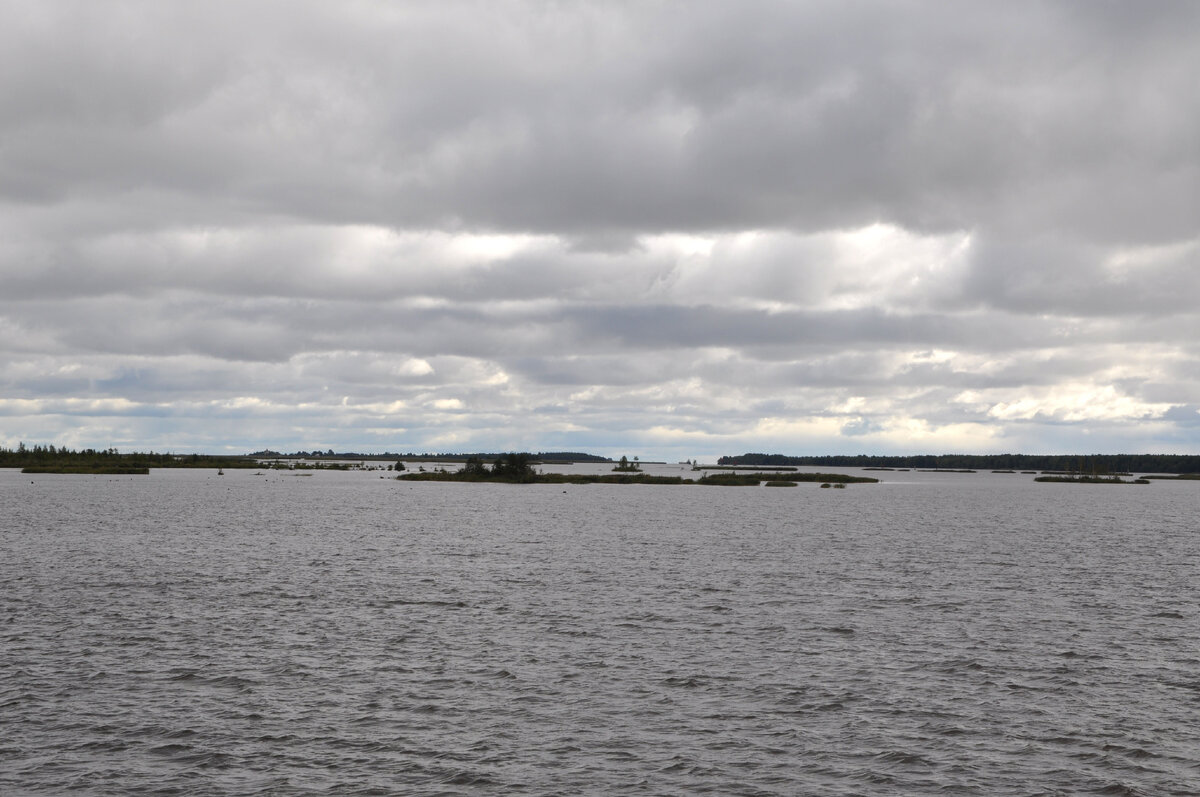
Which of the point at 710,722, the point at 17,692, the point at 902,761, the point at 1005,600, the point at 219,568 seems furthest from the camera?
the point at 219,568

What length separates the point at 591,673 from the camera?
117 feet

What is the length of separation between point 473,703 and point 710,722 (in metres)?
7.61

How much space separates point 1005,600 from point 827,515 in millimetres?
84385

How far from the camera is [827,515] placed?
458ft

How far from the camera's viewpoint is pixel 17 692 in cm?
3186

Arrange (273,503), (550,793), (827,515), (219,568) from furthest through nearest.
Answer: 1. (273,503)
2. (827,515)
3. (219,568)
4. (550,793)

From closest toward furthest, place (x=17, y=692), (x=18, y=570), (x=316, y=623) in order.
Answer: (x=17, y=692) < (x=316, y=623) < (x=18, y=570)

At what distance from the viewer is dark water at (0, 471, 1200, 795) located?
2538 centimetres

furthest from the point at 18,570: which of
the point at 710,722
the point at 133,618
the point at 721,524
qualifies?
the point at 721,524

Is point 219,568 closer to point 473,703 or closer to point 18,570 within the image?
point 18,570

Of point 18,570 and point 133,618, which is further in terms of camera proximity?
point 18,570

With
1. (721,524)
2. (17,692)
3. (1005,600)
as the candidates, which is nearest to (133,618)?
(17,692)

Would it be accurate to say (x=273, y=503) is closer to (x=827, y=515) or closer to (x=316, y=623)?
(x=827, y=515)

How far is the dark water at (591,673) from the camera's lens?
25375 mm
